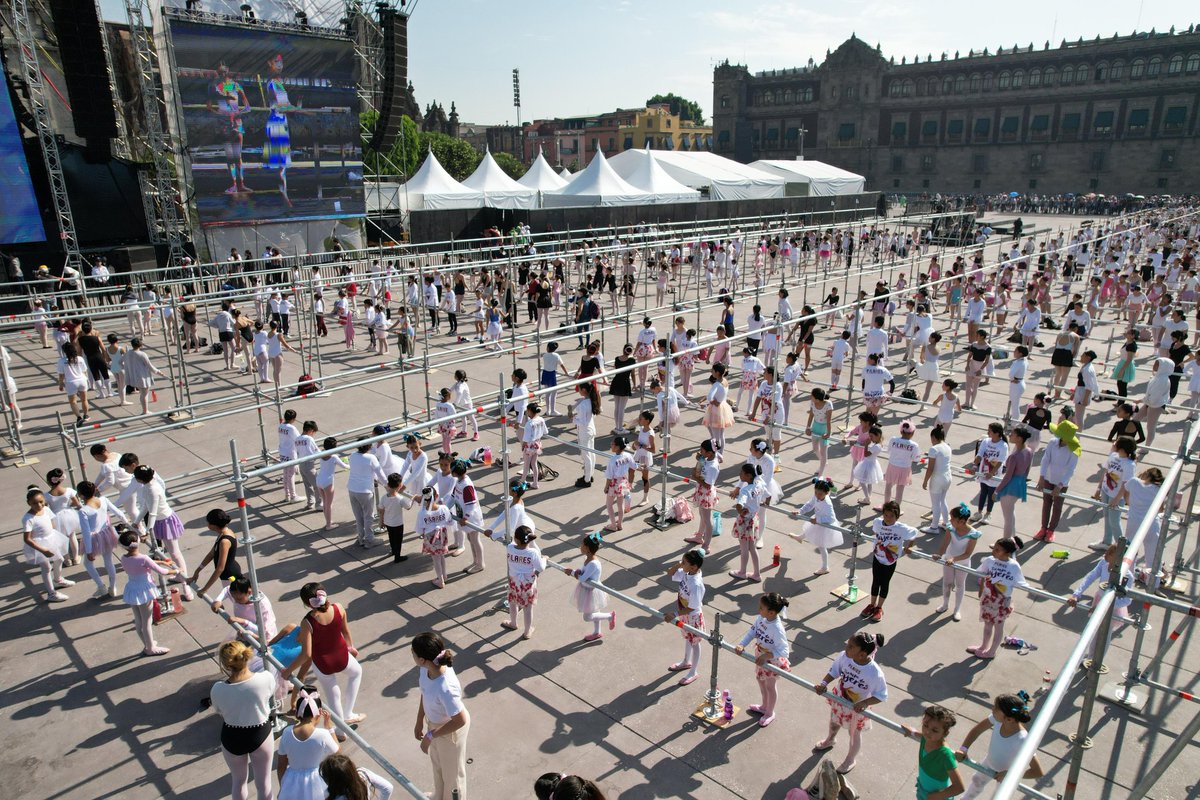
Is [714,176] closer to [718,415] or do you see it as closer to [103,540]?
[718,415]

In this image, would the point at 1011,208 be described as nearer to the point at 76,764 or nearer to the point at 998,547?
the point at 998,547

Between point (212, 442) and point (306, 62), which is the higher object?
point (306, 62)

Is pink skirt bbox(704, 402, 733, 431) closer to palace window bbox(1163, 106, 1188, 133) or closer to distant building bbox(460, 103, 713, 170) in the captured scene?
palace window bbox(1163, 106, 1188, 133)

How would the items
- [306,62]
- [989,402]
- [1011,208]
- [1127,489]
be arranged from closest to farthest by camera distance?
[1127,489], [989,402], [306,62], [1011,208]

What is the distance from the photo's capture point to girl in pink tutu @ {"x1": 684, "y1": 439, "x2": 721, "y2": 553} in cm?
951

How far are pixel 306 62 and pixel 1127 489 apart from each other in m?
35.6

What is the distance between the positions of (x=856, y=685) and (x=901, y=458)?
496cm

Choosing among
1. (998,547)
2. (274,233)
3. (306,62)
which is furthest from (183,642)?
(306,62)

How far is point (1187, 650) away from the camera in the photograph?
8008 millimetres

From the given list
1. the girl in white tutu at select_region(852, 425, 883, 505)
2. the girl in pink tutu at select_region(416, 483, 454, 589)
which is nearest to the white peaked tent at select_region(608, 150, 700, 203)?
the girl in white tutu at select_region(852, 425, 883, 505)

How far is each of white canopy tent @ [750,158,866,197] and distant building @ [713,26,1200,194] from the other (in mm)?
38488

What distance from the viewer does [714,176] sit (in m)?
47.8

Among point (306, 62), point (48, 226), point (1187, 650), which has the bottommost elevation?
point (1187, 650)

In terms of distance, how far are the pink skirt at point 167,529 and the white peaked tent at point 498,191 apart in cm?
3388
